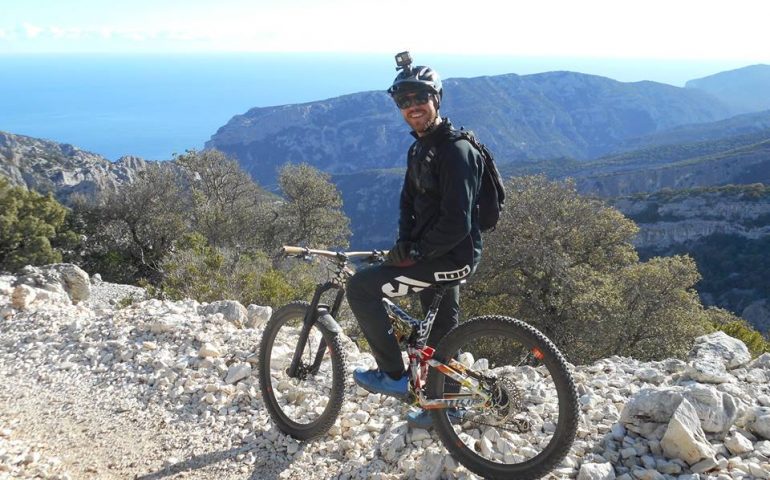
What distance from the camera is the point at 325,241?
32.4 m

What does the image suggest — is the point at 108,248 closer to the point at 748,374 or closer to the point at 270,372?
the point at 270,372

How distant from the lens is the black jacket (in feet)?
11.9

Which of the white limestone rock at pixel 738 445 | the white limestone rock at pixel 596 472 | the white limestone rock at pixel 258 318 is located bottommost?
the white limestone rock at pixel 258 318

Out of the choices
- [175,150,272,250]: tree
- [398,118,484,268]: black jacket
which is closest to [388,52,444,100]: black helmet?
[398,118,484,268]: black jacket

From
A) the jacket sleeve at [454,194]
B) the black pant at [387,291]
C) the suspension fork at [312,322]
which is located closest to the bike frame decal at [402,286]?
the black pant at [387,291]

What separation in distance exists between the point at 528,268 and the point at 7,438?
15881 millimetres

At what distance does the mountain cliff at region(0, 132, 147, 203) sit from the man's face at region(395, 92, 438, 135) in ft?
219

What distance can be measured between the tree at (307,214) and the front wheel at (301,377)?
26.7 m

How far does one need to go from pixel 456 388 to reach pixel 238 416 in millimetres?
2614

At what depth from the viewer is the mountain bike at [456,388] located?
12.1ft

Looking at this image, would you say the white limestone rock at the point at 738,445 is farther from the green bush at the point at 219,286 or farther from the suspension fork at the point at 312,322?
the green bush at the point at 219,286

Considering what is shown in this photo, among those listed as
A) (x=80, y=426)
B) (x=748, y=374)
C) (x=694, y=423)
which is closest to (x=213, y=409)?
(x=80, y=426)

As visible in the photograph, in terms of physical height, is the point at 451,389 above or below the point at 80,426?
above

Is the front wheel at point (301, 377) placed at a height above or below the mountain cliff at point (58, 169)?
above
